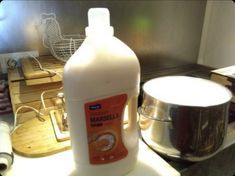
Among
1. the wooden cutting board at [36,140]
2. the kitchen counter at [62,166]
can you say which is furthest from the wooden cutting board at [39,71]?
the kitchen counter at [62,166]

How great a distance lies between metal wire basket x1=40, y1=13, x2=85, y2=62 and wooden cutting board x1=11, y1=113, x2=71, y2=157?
0.95 ft

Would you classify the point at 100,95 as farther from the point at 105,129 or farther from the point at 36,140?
the point at 36,140

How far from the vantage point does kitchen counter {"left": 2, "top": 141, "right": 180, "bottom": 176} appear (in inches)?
20.5

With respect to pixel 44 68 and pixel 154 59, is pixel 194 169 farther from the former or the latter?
pixel 154 59

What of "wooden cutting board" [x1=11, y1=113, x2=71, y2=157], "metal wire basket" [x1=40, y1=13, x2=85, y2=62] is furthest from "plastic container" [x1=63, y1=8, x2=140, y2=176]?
"metal wire basket" [x1=40, y1=13, x2=85, y2=62]

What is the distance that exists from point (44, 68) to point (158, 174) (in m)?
0.53

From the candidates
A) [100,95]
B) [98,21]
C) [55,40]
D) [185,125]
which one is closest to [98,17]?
[98,21]

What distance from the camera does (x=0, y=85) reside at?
82 centimetres

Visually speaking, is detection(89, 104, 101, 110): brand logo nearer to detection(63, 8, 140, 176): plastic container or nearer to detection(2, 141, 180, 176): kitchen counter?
detection(63, 8, 140, 176): plastic container

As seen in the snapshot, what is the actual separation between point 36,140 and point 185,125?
1.39ft

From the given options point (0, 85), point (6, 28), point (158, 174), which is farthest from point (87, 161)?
point (6, 28)

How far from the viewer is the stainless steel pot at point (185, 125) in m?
0.51

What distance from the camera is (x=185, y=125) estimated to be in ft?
1.68

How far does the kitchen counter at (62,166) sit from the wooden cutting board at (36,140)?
0.02 m
